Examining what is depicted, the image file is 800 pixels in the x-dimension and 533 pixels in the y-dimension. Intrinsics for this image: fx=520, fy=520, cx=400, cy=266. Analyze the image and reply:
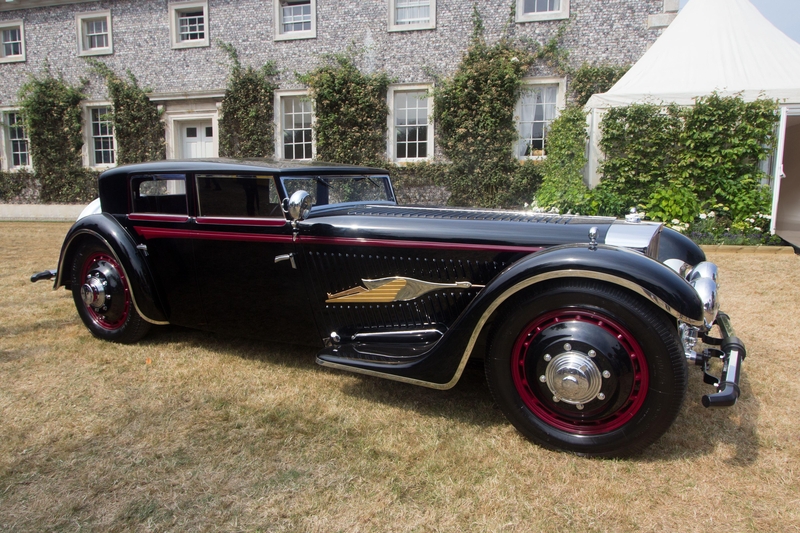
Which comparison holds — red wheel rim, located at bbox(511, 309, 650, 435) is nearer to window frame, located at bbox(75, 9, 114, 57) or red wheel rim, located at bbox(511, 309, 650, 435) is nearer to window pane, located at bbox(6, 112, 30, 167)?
window frame, located at bbox(75, 9, 114, 57)

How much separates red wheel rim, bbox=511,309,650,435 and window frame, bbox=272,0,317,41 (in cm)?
1318

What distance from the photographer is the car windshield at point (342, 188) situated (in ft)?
11.3

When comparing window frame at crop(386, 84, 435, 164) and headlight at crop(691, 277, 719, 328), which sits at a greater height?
window frame at crop(386, 84, 435, 164)

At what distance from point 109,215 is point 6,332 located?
4.74ft

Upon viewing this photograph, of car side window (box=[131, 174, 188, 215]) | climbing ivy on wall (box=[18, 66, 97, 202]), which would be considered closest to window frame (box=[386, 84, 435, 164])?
climbing ivy on wall (box=[18, 66, 97, 202])

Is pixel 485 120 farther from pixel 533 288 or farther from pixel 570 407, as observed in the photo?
pixel 570 407

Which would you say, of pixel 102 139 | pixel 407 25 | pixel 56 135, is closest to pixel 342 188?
pixel 407 25

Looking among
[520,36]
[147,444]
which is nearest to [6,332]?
[147,444]

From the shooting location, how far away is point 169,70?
14.8m

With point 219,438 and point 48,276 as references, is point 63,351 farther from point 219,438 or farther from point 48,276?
point 219,438

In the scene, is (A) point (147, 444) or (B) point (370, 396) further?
(B) point (370, 396)

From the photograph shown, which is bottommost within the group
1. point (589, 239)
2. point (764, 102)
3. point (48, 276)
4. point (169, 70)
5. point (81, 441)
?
point (81, 441)

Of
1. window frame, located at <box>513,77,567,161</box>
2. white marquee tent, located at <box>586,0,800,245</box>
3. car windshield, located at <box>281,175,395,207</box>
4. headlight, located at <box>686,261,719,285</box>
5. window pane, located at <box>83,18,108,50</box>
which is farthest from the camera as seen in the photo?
window pane, located at <box>83,18,108,50</box>

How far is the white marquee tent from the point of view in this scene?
351 inches
